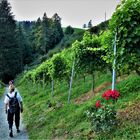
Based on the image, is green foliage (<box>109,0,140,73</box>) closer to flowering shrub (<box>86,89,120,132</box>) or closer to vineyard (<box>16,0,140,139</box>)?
vineyard (<box>16,0,140,139</box>)

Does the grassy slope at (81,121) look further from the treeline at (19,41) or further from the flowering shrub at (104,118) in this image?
the treeline at (19,41)

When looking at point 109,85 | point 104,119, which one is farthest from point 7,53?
point 104,119

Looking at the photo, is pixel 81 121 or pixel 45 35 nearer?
pixel 81 121

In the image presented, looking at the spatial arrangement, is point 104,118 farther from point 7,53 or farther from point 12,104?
point 7,53

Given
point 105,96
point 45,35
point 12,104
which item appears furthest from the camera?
point 45,35

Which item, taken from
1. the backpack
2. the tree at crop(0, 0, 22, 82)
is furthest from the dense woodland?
the tree at crop(0, 0, 22, 82)

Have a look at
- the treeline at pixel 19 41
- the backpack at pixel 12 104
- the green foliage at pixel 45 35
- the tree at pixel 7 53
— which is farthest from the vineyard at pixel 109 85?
the green foliage at pixel 45 35

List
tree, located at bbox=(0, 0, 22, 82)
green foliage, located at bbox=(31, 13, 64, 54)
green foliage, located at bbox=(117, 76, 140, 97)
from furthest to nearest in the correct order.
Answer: green foliage, located at bbox=(31, 13, 64, 54)
tree, located at bbox=(0, 0, 22, 82)
green foliage, located at bbox=(117, 76, 140, 97)

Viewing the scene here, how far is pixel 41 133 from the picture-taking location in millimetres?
14320

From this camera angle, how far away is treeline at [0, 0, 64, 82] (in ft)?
247

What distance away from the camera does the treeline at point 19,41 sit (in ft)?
247

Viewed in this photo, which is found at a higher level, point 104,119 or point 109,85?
point 104,119

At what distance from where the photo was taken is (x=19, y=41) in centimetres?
8794

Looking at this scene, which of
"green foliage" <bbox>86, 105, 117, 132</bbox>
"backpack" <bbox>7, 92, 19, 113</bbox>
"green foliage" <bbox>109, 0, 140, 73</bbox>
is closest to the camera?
"green foliage" <bbox>109, 0, 140, 73</bbox>
